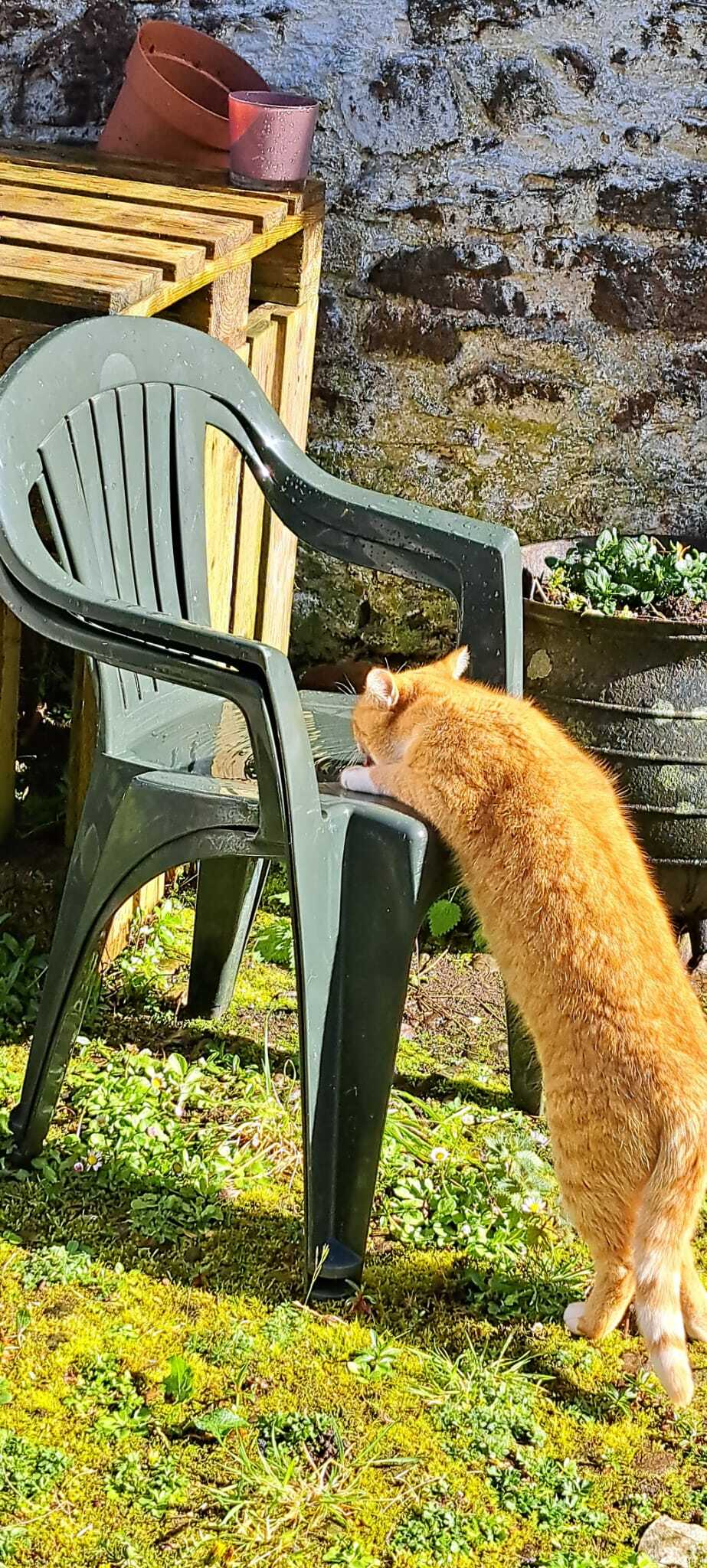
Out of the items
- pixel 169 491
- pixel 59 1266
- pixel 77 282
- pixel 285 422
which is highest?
pixel 77 282

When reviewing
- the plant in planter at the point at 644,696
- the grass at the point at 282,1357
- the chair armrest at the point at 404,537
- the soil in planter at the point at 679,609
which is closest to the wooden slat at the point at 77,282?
the chair armrest at the point at 404,537

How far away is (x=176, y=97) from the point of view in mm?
3680

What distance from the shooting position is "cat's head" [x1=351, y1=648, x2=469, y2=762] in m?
2.73

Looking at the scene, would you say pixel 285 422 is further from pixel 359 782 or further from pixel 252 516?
pixel 359 782

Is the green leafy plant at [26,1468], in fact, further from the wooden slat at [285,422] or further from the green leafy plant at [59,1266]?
the wooden slat at [285,422]

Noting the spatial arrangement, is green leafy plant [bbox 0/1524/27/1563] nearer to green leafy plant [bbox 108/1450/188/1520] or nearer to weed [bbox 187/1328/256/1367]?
green leafy plant [bbox 108/1450/188/1520]

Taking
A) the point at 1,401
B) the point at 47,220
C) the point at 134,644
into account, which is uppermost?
the point at 47,220

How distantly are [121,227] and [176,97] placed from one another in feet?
2.74

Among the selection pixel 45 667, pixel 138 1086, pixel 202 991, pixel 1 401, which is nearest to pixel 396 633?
pixel 45 667

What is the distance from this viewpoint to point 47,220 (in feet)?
10.1

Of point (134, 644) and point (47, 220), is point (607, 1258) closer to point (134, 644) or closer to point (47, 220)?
point (134, 644)

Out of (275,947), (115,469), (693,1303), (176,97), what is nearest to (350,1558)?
(693,1303)

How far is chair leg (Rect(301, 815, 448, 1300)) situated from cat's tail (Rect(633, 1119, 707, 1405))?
0.46 meters

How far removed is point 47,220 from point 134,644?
1.29m
